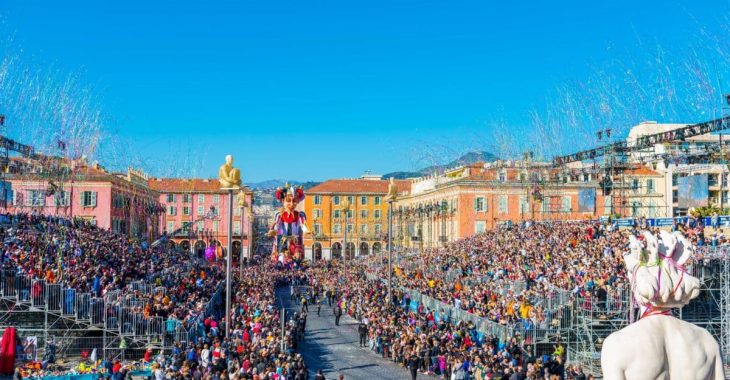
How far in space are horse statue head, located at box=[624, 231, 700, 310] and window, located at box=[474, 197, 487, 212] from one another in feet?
222

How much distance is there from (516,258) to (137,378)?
64.2 ft

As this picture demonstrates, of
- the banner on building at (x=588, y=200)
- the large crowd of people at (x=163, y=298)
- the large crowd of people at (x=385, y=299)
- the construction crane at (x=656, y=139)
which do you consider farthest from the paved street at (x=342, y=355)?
the banner on building at (x=588, y=200)

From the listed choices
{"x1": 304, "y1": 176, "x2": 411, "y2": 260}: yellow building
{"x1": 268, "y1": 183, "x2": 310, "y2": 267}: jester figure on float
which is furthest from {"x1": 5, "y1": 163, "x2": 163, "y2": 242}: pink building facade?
{"x1": 304, "y1": 176, "x2": 411, "y2": 260}: yellow building

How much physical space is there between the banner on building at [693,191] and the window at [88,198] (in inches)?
2118

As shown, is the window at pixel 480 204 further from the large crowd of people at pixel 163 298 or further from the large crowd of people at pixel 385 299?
the large crowd of people at pixel 163 298

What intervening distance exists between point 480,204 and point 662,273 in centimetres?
6802

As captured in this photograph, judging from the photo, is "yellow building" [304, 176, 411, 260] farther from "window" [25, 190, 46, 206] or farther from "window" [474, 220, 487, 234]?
"window" [25, 190, 46, 206]

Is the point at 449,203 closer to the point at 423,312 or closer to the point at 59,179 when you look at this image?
the point at 59,179

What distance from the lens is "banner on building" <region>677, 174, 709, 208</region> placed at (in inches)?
1417

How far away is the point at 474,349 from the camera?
67.3 ft

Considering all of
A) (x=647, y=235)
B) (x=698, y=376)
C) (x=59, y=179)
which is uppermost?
(x=59, y=179)

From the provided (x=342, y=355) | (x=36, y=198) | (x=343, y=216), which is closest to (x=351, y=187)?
(x=343, y=216)

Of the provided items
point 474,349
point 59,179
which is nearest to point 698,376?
point 474,349

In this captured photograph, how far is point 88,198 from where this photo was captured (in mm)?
70812
